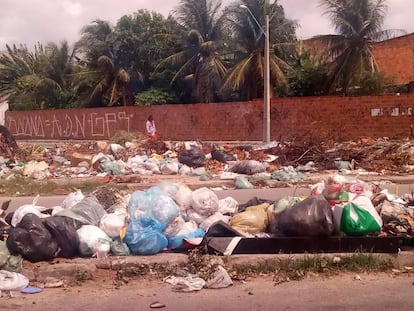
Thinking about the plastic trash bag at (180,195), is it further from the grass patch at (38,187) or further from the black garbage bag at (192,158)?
the black garbage bag at (192,158)

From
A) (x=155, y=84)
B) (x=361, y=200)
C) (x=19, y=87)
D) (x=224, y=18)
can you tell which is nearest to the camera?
(x=361, y=200)

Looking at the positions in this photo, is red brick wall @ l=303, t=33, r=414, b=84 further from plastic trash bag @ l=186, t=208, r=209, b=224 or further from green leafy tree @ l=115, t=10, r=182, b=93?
plastic trash bag @ l=186, t=208, r=209, b=224

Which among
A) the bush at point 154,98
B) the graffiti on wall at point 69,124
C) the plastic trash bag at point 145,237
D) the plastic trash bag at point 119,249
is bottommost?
the plastic trash bag at point 119,249

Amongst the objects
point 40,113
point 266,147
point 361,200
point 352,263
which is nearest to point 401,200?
point 361,200

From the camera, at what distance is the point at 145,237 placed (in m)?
5.73

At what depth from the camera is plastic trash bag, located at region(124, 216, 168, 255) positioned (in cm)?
574

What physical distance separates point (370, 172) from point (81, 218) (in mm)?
9800

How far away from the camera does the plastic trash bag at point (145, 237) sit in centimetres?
574

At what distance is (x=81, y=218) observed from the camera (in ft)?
20.3

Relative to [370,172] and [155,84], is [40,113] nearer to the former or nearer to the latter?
[155,84]

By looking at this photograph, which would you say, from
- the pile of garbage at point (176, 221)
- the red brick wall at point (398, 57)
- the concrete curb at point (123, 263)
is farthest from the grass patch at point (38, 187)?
the red brick wall at point (398, 57)

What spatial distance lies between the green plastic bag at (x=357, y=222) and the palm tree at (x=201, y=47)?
2727cm

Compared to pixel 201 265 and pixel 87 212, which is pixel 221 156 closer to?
pixel 87 212

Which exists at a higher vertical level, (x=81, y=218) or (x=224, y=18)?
(x=224, y=18)
